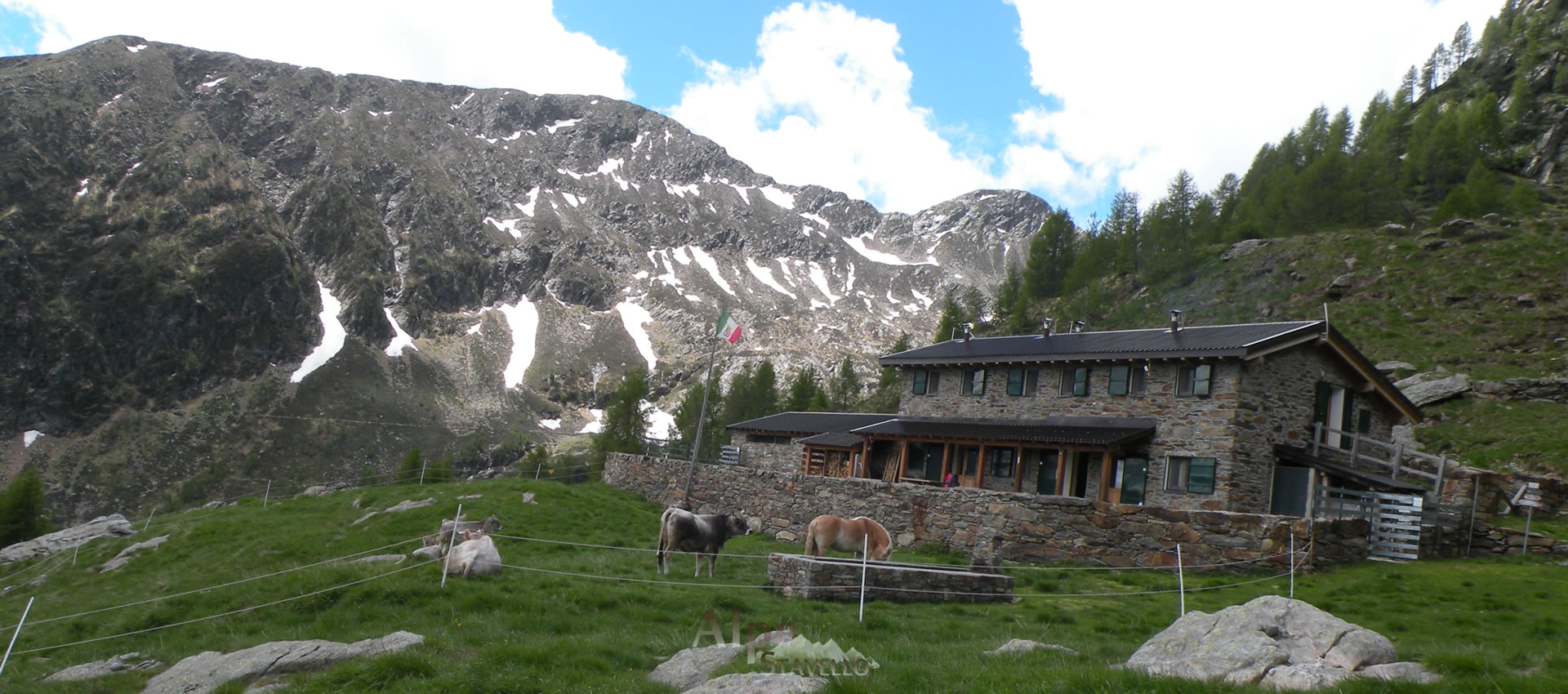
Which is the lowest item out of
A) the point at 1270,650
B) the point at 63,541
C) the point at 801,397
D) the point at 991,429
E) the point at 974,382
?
the point at 63,541

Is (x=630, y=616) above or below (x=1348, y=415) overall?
below

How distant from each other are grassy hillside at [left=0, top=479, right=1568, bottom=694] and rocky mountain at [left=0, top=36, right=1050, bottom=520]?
87265 mm

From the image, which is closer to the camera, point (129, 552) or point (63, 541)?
point (129, 552)

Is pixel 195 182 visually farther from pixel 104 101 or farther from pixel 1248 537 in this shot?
pixel 1248 537

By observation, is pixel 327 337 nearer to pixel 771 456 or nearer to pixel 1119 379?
pixel 771 456

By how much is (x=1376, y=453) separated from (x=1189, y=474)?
26.0ft

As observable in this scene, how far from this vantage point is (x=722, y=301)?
611 ft

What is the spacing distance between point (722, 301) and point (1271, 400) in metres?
163

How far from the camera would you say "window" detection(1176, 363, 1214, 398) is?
87.3ft

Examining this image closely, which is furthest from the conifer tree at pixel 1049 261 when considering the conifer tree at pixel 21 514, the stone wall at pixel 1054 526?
the conifer tree at pixel 21 514

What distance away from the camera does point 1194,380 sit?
27203mm

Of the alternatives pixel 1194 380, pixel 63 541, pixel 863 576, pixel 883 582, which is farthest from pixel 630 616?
pixel 63 541

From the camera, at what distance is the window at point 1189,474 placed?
25812 millimetres

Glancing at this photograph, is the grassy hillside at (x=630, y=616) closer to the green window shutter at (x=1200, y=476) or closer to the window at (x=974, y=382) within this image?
the green window shutter at (x=1200, y=476)
